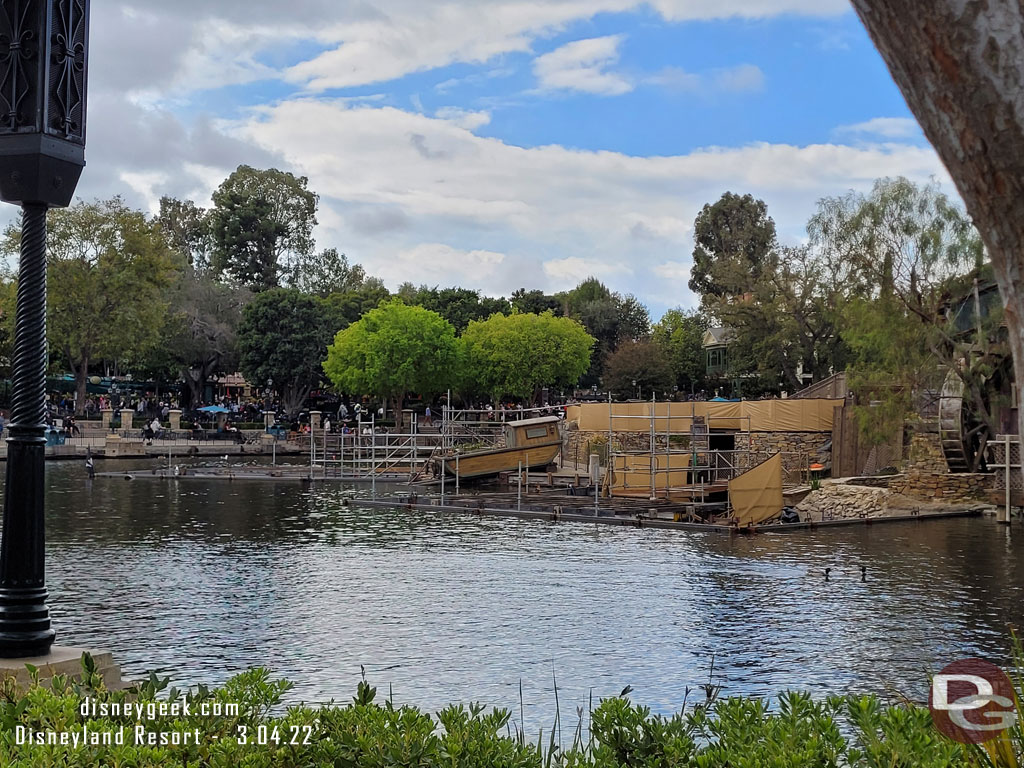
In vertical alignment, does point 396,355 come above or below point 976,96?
above

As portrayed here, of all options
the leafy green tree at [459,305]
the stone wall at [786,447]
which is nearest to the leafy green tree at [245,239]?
the leafy green tree at [459,305]

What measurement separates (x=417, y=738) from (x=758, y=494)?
996 inches

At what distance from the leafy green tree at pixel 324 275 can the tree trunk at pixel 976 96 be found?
8908cm

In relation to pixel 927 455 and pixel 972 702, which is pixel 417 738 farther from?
pixel 927 455

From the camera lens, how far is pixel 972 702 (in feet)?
12.0

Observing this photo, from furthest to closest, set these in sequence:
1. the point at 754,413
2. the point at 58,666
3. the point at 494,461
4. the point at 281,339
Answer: the point at 281,339 → the point at 754,413 → the point at 494,461 → the point at 58,666

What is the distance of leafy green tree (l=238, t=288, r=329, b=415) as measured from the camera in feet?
229

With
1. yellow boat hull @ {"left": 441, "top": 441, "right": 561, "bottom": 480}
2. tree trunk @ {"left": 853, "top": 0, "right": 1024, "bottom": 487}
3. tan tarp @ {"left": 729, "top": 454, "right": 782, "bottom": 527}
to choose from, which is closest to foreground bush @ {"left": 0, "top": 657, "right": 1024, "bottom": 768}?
tree trunk @ {"left": 853, "top": 0, "right": 1024, "bottom": 487}

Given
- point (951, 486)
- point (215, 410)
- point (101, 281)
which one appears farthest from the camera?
point (215, 410)

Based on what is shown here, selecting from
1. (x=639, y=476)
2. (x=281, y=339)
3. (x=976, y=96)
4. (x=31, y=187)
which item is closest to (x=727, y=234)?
(x=281, y=339)

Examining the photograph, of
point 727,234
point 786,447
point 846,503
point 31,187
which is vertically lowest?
point 846,503

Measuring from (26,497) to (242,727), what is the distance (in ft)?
10.2

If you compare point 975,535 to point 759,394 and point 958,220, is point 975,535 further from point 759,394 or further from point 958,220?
point 759,394

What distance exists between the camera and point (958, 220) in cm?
3266
